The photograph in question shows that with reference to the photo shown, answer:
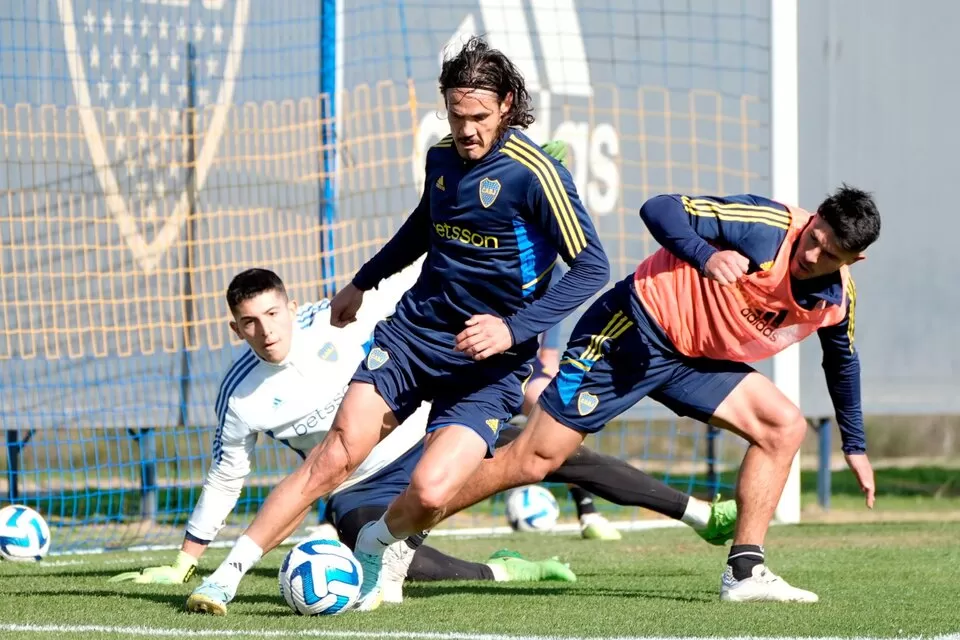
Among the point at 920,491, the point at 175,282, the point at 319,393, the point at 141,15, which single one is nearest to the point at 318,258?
the point at 175,282

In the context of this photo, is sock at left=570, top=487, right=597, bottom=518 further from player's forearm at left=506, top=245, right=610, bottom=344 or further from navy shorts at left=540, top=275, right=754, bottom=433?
player's forearm at left=506, top=245, right=610, bottom=344

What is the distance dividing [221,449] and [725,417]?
2.21m

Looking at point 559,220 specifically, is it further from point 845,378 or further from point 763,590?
point 763,590

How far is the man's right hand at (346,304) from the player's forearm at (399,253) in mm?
34

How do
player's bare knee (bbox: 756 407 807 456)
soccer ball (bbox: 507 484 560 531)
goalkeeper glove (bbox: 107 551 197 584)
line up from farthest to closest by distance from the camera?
1. soccer ball (bbox: 507 484 560 531)
2. goalkeeper glove (bbox: 107 551 197 584)
3. player's bare knee (bbox: 756 407 807 456)

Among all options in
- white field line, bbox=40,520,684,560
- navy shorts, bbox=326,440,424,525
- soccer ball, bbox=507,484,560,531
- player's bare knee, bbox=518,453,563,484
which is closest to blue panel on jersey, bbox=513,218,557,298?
player's bare knee, bbox=518,453,563,484

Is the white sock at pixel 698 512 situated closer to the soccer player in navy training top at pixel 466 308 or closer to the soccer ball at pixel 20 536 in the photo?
the soccer player in navy training top at pixel 466 308

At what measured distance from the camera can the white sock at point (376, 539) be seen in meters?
5.14

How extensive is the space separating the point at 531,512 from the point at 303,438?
9.65 ft

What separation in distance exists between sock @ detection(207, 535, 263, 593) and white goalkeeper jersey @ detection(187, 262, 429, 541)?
3.53 feet

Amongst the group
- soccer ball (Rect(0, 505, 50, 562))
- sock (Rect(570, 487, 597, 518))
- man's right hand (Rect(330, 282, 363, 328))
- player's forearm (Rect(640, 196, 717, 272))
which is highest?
player's forearm (Rect(640, 196, 717, 272))

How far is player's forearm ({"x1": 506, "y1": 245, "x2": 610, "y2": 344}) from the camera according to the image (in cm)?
497

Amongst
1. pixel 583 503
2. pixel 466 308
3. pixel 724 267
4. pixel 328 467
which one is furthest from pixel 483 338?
pixel 583 503

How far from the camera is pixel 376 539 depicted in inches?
203
